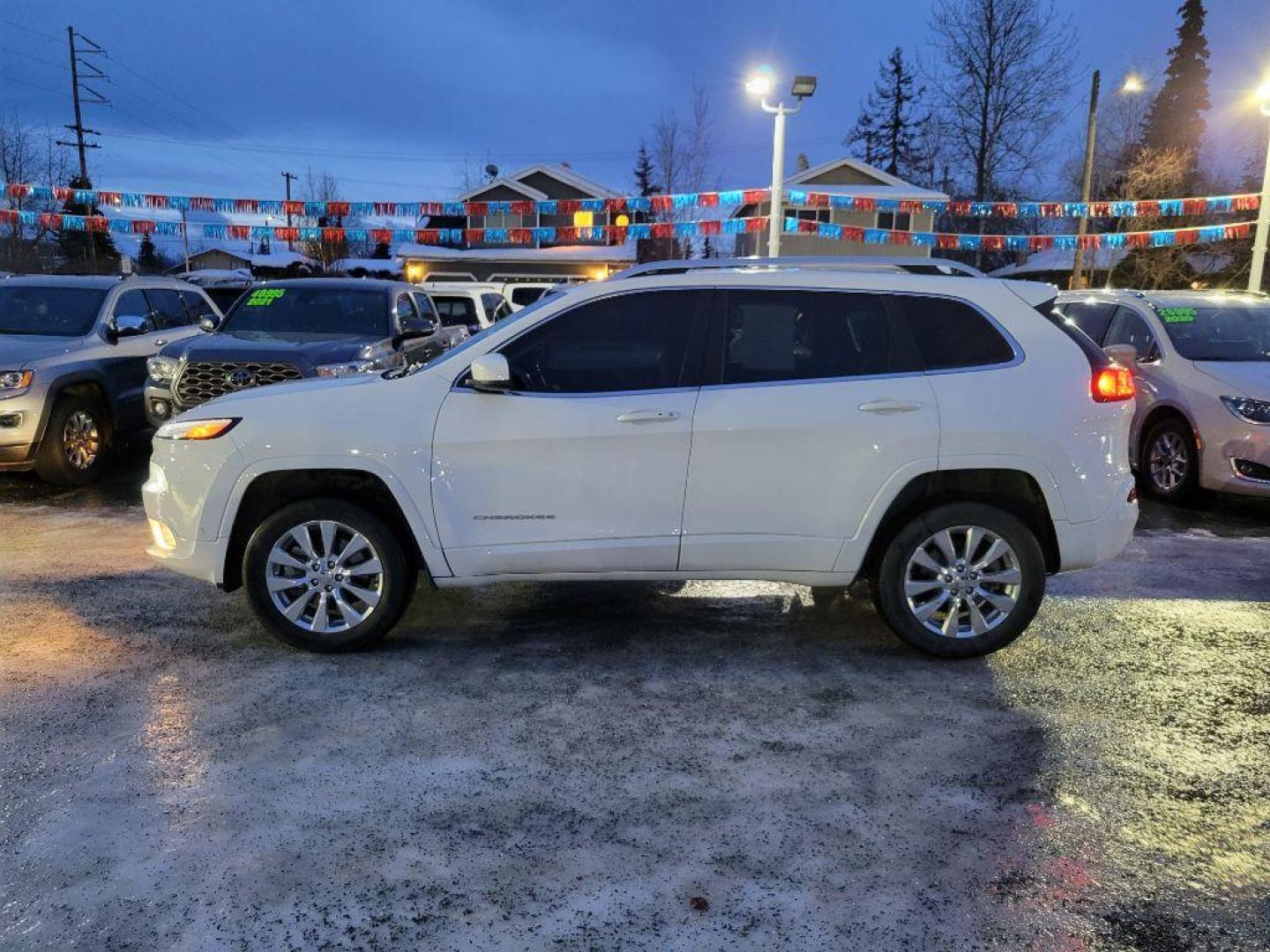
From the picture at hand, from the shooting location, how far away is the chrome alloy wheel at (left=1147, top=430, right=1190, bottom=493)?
8016 mm

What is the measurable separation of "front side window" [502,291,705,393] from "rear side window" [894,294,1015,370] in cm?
105

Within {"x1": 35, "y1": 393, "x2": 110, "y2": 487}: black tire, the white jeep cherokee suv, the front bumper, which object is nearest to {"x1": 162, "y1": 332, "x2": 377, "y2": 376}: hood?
{"x1": 35, "y1": 393, "x2": 110, "y2": 487}: black tire

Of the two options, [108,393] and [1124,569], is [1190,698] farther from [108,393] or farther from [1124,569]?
[108,393]

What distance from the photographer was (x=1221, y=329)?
330 inches

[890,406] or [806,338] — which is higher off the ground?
[806,338]

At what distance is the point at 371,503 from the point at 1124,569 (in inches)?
191

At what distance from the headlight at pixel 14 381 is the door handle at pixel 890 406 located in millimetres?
7110

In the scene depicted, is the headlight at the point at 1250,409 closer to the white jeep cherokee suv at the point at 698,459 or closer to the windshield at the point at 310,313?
the white jeep cherokee suv at the point at 698,459

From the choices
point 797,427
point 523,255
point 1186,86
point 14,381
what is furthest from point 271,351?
point 1186,86

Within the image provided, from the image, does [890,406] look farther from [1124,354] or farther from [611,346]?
[1124,354]

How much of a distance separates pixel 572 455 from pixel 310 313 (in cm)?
578

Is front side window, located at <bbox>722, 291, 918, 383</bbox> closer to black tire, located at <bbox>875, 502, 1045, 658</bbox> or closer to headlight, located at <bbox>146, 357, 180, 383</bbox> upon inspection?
black tire, located at <bbox>875, 502, 1045, 658</bbox>

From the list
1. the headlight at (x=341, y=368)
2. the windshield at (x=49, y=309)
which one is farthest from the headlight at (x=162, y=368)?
the headlight at (x=341, y=368)

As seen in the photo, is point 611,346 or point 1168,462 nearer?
point 611,346
